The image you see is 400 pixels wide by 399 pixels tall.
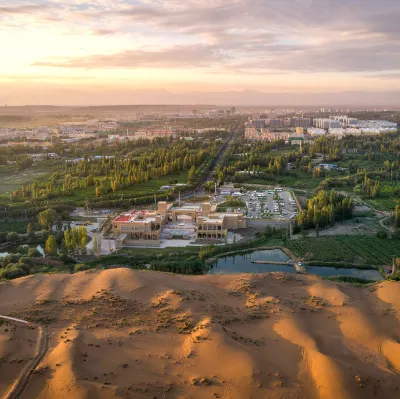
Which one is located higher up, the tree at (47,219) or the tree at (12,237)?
the tree at (47,219)

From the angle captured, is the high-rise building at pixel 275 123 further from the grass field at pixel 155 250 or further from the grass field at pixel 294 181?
the grass field at pixel 155 250

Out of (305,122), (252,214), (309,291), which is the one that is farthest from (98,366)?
(305,122)

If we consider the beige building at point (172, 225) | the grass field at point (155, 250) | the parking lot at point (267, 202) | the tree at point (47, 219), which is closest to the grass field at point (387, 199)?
the parking lot at point (267, 202)

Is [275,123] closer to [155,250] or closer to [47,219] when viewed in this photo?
[47,219]

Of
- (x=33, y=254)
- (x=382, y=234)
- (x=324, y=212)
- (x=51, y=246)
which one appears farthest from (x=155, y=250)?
(x=382, y=234)

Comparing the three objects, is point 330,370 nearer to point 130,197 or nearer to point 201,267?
point 201,267

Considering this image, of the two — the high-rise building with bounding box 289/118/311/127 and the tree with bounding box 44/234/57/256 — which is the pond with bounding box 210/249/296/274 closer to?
the tree with bounding box 44/234/57/256

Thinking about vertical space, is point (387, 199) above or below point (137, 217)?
below
